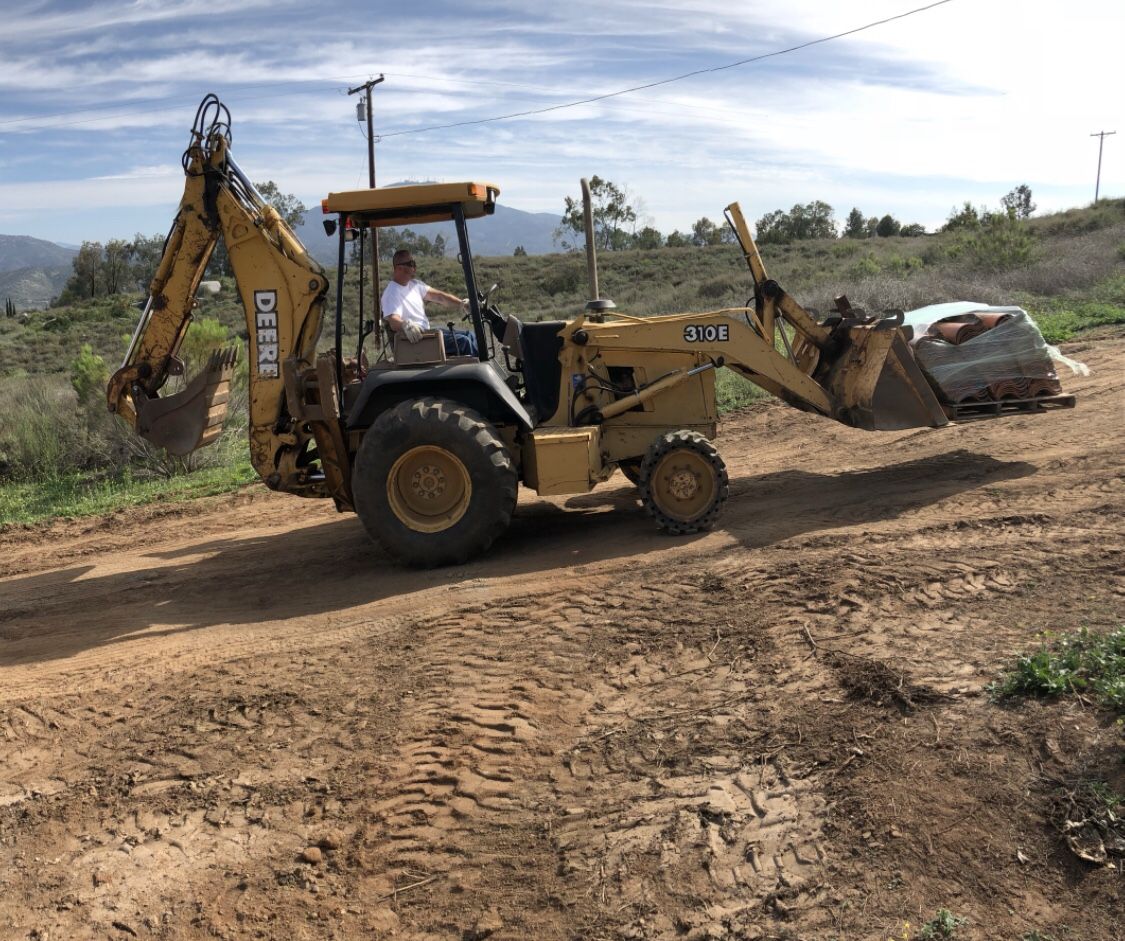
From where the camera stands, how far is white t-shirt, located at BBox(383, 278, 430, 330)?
6719 mm

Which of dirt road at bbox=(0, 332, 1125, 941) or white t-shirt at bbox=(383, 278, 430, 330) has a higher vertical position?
white t-shirt at bbox=(383, 278, 430, 330)

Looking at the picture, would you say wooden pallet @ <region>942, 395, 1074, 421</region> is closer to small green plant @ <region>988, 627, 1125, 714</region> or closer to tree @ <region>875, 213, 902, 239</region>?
small green plant @ <region>988, 627, 1125, 714</region>

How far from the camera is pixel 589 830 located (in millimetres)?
3723

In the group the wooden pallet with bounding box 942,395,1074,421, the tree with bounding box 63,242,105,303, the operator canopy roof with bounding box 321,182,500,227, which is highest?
the tree with bounding box 63,242,105,303

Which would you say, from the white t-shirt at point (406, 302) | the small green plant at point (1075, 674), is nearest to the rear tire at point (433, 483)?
the white t-shirt at point (406, 302)

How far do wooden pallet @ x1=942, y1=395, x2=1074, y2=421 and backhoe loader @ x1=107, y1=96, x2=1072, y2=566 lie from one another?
70 centimetres

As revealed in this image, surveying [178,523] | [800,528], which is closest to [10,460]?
[178,523]

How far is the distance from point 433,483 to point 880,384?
147 inches

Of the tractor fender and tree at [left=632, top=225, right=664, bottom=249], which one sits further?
tree at [left=632, top=225, right=664, bottom=249]

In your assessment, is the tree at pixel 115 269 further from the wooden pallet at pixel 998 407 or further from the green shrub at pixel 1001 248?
the wooden pallet at pixel 998 407

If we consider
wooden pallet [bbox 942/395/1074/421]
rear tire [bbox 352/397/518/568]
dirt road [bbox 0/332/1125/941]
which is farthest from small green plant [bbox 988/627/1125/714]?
wooden pallet [bbox 942/395/1074/421]

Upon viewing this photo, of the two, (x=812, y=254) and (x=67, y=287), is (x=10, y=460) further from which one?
(x=67, y=287)

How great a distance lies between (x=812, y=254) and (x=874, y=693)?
3685 centimetres

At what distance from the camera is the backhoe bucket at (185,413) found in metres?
7.20
